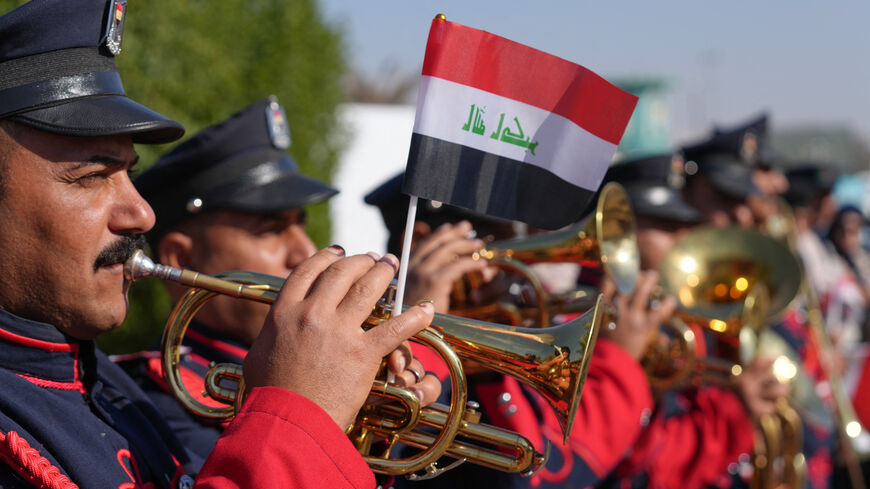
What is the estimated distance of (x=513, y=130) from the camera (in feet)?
6.33

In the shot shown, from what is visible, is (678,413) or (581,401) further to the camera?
(678,413)

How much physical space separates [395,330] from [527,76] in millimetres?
684

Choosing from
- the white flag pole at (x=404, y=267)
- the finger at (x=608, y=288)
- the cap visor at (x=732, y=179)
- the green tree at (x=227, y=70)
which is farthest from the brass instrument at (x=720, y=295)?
the green tree at (x=227, y=70)

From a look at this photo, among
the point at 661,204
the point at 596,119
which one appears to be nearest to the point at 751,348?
the point at 661,204

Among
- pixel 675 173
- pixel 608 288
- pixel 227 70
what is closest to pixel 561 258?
pixel 608 288

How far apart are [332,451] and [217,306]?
1352 mm

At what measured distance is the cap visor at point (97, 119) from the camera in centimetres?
165

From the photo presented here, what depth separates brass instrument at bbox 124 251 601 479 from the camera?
6.21 ft

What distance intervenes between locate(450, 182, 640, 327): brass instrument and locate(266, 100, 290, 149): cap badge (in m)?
0.89

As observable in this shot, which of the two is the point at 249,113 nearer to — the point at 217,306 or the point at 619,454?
the point at 217,306

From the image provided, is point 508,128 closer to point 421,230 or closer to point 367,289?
point 367,289

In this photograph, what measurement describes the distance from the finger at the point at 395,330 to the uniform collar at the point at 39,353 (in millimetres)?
689

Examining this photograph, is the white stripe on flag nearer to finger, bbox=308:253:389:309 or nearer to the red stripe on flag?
the red stripe on flag

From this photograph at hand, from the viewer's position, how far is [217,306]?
2.77 m
